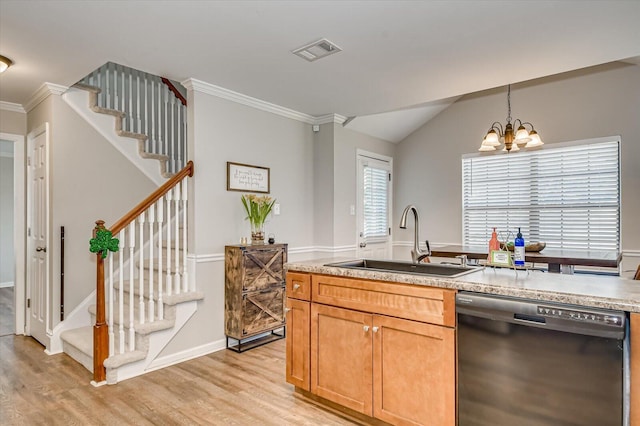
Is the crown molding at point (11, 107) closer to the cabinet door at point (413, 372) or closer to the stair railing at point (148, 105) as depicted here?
the stair railing at point (148, 105)

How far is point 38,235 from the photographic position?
3.89 metres

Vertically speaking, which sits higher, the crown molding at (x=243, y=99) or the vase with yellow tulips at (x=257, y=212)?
the crown molding at (x=243, y=99)

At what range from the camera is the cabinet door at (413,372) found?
191cm

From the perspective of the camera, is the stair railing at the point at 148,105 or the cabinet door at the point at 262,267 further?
the stair railing at the point at 148,105

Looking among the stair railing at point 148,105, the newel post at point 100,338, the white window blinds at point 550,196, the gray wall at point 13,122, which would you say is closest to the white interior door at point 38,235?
the gray wall at point 13,122

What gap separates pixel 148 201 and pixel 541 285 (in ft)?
9.60

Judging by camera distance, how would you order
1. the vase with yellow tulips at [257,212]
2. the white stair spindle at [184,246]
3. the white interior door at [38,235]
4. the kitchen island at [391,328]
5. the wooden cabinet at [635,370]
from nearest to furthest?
1. the wooden cabinet at [635,370]
2. the kitchen island at [391,328]
3. the white stair spindle at [184,246]
4. the white interior door at [38,235]
5. the vase with yellow tulips at [257,212]

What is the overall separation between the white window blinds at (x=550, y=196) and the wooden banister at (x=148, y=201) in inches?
157

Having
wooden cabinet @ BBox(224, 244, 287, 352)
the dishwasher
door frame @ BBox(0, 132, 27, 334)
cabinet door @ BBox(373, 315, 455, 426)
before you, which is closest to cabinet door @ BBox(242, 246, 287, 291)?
wooden cabinet @ BBox(224, 244, 287, 352)

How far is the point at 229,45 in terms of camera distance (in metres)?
2.79

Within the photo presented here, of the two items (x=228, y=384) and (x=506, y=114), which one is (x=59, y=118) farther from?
(x=506, y=114)

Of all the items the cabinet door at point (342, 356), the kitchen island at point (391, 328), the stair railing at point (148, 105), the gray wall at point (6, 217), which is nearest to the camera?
the kitchen island at point (391, 328)

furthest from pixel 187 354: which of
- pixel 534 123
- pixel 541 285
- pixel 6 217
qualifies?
pixel 6 217

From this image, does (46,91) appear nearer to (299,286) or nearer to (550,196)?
(299,286)
